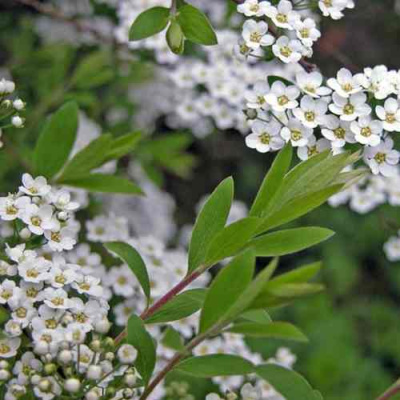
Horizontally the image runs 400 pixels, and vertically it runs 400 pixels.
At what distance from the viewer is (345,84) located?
1888 millimetres

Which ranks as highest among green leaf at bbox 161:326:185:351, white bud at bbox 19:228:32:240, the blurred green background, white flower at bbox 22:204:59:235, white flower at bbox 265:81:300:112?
white flower at bbox 265:81:300:112

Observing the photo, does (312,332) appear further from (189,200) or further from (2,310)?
(2,310)

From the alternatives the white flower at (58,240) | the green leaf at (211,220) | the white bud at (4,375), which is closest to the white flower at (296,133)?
the green leaf at (211,220)

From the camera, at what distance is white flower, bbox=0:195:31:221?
1.75 m

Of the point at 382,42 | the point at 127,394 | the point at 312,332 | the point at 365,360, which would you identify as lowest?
the point at 365,360

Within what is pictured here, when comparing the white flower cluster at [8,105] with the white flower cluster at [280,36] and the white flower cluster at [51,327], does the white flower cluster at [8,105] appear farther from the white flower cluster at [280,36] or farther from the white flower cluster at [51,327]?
the white flower cluster at [280,36]

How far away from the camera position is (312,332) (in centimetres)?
388

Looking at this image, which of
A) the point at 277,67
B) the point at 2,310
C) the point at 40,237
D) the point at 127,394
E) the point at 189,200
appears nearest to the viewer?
the point at 127,394

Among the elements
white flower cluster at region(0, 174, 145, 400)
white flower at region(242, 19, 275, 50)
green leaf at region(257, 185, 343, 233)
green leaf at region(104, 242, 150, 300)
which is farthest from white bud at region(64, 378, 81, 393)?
white flower at region(242, 19, 275, 50)

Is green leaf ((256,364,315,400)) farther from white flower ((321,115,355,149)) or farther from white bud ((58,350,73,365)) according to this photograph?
white flower ((321,115,355,149))

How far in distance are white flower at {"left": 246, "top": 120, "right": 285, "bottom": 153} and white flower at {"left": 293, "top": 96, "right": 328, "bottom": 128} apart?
9 centimetres

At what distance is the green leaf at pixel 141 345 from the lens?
1.63 metres

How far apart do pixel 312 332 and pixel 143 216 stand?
971 mm

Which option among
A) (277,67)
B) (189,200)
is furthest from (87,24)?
(189,200)
